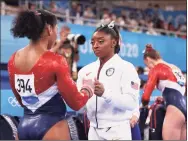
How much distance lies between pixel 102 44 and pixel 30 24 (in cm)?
75

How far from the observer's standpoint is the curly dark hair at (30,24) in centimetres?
278

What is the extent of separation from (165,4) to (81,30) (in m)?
12.0

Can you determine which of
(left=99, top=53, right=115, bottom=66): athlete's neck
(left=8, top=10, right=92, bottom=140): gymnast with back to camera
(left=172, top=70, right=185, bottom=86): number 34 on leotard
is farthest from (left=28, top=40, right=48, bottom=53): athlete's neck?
(left=172, top=70, right=185, bottom=86): number 34 on leotard

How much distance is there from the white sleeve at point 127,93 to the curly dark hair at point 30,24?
686mm

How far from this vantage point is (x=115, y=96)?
10.2 feet

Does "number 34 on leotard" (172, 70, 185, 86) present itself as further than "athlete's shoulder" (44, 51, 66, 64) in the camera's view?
Yes

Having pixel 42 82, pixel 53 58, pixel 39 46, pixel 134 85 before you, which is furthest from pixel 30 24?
pixel 134 85

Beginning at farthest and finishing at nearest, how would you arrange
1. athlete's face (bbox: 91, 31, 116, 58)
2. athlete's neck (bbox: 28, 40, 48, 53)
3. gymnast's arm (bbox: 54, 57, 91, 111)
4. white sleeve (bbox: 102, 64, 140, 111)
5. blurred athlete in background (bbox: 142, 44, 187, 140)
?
blurred athlete in background (bbox: 142, 44, 187, 140) < athlete's face (bbox: 91, 31, 116, 58) < white sleeve (bbox: 102, 64, 140, 111) < athlete's neck (bbox: 28, 40, 48, 53) < gymnast's arm (bbox: 54, 57, 91, 111)

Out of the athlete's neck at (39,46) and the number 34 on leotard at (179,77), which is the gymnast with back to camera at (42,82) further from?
the number 34 on leotard at (179,77)

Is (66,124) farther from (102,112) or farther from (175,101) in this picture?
(175,101)

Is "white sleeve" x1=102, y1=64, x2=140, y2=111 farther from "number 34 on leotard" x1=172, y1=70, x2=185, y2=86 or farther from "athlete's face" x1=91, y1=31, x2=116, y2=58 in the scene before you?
"number 34 on leotard" x1=172, y1=70, x2=185, y2=86

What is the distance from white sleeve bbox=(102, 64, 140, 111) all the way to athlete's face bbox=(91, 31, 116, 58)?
0.22 metres

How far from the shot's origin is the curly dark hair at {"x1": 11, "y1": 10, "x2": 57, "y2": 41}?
2.78m

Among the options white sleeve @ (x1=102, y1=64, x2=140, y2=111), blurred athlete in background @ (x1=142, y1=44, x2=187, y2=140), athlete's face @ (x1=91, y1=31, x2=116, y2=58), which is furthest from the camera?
blurred athlete in background @ (x1=142, y1=44, x2=187, y2=140)
